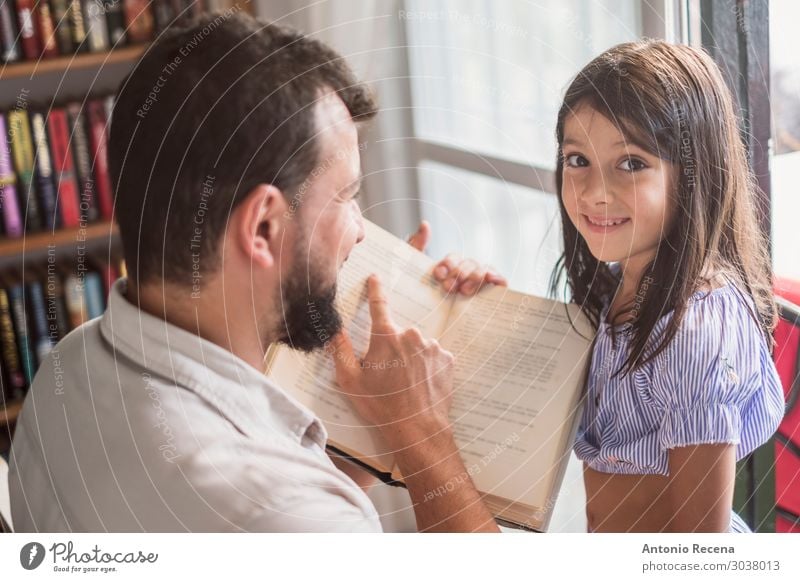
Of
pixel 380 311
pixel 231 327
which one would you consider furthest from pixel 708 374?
pixel 231 327

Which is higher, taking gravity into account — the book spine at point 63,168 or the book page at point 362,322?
the book spine at point 63,168

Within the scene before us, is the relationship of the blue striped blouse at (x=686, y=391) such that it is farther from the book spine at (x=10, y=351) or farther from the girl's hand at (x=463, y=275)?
the book spine at (x=10, y=351)

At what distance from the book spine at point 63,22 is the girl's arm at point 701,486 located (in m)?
0.59

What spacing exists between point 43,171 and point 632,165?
0.49 meters

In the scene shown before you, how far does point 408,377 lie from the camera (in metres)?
0.68

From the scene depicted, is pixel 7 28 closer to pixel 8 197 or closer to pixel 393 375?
pixel 8 197

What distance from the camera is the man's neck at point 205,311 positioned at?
650 mm

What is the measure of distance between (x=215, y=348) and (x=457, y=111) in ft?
0.84

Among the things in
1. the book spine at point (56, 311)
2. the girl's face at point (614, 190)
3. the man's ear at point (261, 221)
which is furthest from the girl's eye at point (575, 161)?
the book spine at point (56, 311)

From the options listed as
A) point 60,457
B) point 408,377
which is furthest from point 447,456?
point 60,457

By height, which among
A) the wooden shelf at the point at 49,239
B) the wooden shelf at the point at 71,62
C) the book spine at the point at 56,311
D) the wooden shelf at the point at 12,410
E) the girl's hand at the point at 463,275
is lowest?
the wooden shelf at the point at 12,410

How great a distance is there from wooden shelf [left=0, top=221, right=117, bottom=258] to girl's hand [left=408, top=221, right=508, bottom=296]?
269mm

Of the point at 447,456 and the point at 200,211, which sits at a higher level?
the point at 200,211

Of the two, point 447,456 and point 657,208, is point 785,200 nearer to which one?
point 657,208
